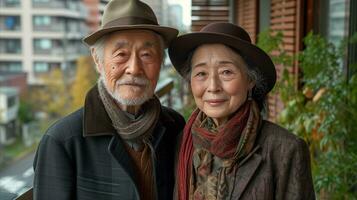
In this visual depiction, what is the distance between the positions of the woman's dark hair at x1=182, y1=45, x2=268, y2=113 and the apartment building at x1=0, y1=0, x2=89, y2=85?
34.5 feet

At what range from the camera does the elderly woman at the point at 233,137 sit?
49.9 inches

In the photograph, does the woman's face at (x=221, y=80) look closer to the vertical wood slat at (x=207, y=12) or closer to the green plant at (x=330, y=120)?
the green plant at (x=330, y=120)

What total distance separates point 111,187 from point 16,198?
29 centimetres

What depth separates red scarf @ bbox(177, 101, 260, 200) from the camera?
4.29 feet

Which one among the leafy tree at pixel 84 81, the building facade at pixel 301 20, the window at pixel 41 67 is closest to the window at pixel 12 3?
the window at pixel 41 67

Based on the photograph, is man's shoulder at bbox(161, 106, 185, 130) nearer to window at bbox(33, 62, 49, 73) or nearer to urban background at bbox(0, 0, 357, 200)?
urban background at bbox(0, 0, 357, 200)

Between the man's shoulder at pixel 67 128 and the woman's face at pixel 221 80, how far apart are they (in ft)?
1.36

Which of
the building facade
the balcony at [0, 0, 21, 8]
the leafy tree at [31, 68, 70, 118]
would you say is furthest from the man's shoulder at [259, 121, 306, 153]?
the balcony at [0, 0, 21, 8]

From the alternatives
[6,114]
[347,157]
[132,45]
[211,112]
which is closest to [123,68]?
[132,45]

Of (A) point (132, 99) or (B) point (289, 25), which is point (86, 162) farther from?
(B) point (289, 25)

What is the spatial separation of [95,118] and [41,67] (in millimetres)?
11876

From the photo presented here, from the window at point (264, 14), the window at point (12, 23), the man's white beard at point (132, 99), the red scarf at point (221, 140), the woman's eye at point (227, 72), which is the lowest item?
the red scarf at point (221, 140)

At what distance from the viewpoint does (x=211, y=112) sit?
1.36 metres

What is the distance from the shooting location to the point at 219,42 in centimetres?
132
